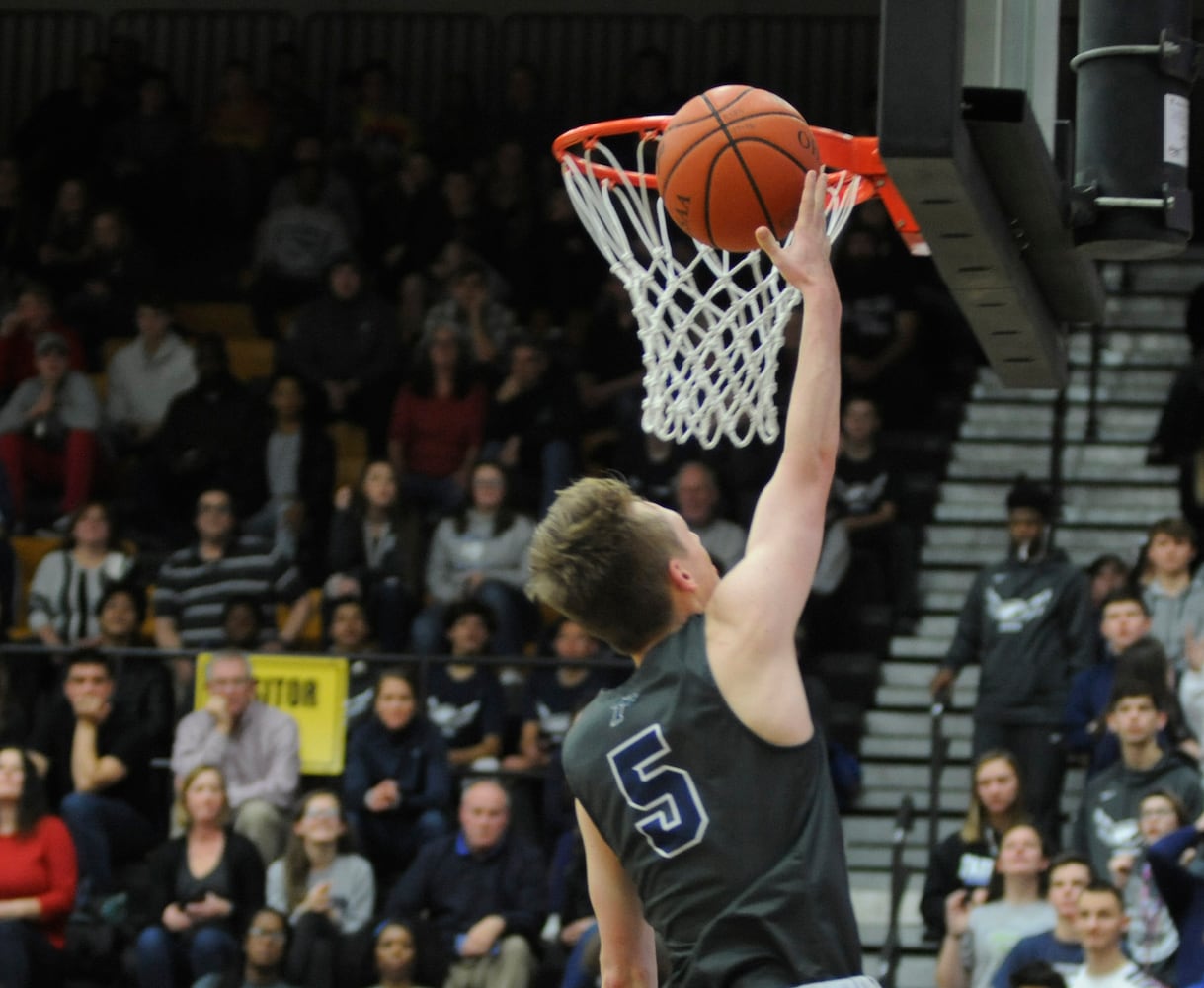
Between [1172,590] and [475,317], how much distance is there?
4.64 metres

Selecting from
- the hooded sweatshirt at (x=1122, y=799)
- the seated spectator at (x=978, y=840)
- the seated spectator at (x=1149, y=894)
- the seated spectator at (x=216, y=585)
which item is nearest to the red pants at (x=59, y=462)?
the seated spectator at (x=216, y=585)

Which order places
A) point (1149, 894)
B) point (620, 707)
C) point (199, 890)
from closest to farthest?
point (620, 707)
point (1149, 894)
point (199, 890)

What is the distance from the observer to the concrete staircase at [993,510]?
987 cm

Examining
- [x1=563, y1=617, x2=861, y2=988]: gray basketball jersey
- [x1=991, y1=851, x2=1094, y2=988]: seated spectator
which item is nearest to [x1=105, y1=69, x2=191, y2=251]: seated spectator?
[x1=991, y1=851, x2=1094, y2=988]: seated spectator

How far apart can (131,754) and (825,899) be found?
7.03 meters

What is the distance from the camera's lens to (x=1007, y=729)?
930 centimetres

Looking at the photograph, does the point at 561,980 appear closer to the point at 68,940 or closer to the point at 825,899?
the point at 68,940

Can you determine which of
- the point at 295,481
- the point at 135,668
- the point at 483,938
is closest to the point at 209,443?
the point at 295,481

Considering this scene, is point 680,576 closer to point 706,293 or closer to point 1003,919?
point 706,293

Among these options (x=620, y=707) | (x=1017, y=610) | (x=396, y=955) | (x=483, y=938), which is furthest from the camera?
(x=1017, y=610)

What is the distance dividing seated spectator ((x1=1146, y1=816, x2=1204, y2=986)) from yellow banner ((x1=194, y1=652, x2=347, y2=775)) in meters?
3.97

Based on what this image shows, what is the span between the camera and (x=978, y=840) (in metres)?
8.55

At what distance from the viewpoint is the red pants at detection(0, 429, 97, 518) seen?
11867mm

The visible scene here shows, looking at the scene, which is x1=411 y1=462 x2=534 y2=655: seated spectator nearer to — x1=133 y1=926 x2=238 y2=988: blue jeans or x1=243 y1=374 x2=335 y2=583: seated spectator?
x1=243 y1=374 x2=335 y2=583: seated spectator
